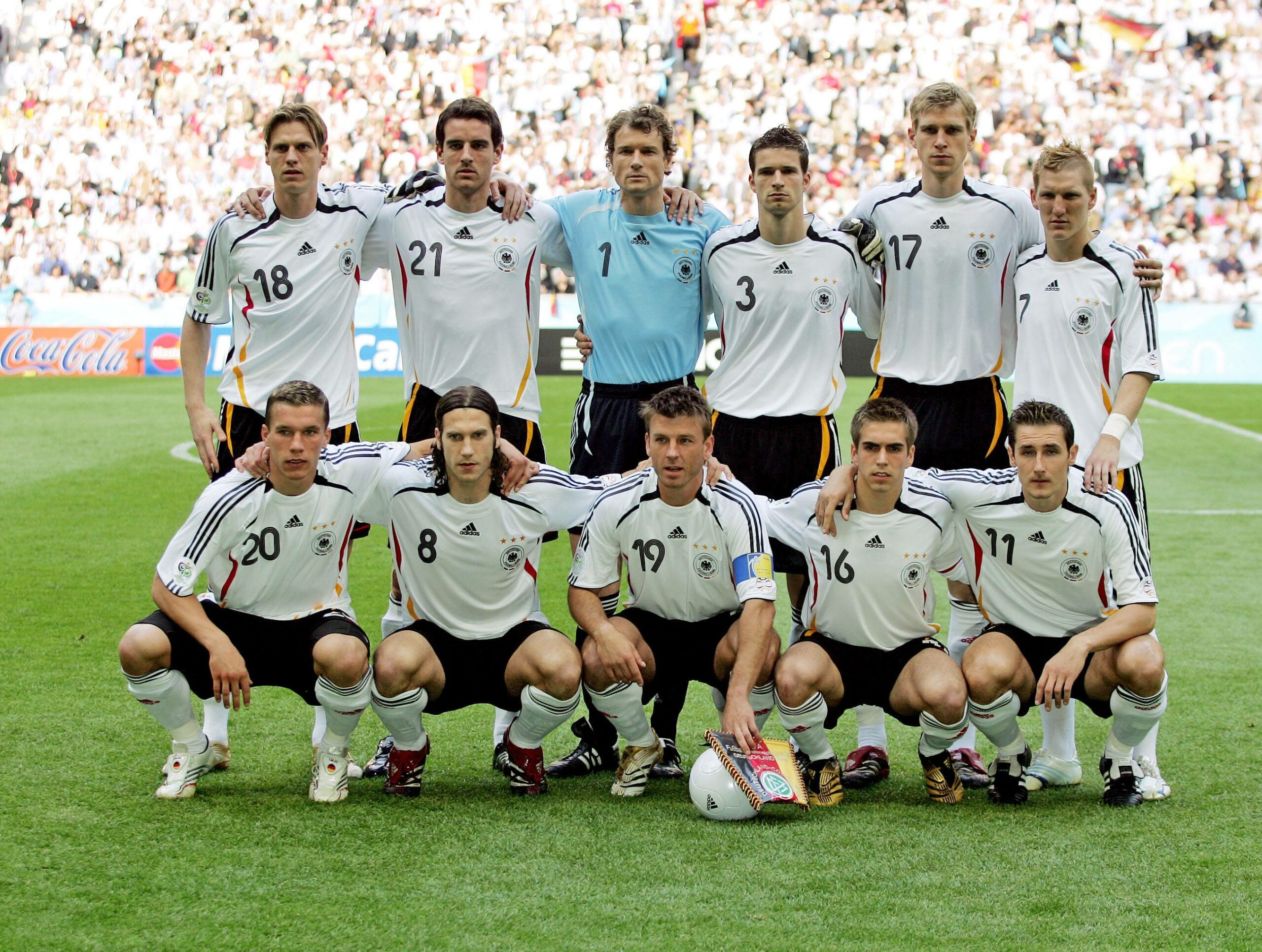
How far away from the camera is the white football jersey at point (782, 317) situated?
5.09 metres

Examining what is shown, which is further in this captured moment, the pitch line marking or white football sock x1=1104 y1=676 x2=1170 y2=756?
the pitch line marking

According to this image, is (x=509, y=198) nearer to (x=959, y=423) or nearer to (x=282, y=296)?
(x=282, y=296)

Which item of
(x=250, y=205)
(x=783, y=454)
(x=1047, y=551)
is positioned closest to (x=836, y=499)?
(x=783, y=454)

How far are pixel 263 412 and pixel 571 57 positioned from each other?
23.1 meters

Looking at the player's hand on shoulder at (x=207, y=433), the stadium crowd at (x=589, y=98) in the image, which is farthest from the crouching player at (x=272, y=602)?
the stadium crowd at (x=589, y=98)

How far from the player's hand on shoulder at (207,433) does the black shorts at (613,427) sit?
130 cm

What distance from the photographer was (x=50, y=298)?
21.8 m

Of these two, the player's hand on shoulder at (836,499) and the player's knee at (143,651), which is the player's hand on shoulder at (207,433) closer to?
the player's knee at (143,651)

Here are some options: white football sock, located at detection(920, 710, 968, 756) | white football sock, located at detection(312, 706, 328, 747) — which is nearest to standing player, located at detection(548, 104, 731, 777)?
white football sock, located at detection(312, 706, 328, 747)

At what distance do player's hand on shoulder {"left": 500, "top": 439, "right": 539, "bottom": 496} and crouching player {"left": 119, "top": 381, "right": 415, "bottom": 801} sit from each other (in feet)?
1.28

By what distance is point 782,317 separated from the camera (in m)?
5.08

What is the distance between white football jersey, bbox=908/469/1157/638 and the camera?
455 centimetres

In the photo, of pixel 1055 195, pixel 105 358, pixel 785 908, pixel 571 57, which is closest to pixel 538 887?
pixel 785 908

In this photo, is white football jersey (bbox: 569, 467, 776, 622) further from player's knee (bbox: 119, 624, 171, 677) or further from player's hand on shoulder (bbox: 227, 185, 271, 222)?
player's hand on shoulder (bbox: 227, 185, 271, 222)
